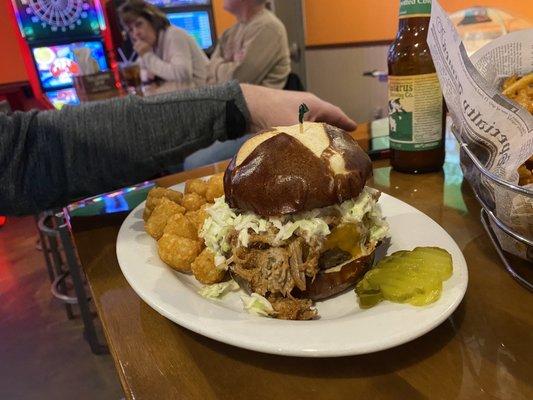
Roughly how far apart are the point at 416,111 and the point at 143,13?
9.82 ft

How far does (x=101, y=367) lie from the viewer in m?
1.76

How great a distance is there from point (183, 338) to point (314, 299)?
0.19m

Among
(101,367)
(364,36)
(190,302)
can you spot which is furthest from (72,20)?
(190,302)

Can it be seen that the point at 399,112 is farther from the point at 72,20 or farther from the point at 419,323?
the point at 72,20

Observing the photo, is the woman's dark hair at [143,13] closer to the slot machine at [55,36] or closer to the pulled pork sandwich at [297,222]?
the slot machine at [55,36]

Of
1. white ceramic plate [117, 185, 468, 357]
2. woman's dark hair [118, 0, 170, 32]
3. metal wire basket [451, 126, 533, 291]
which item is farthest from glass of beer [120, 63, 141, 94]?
metal wire basket [451, 126, 533, 291]

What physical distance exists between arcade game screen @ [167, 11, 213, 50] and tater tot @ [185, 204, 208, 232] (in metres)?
4.21

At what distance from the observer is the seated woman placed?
334 cm

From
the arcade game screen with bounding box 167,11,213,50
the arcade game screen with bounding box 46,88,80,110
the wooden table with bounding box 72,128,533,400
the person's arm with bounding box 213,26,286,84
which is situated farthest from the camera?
the arcade game screen with bounding box 167,11,213,50

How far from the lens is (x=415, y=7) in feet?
3.02

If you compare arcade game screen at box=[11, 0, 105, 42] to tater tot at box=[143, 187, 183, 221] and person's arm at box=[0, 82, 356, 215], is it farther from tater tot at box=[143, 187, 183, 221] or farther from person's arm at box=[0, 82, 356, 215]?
tater tot at box=[143, 187, 183, 221]

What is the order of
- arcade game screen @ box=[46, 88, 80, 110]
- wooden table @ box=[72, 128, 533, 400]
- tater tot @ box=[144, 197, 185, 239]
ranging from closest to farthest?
wooden table @ box=[72, 128, 533, 400], tater tot @ box=[144, 197, 185, 239], arcade game screen @ box=[46, 88, 80, 110]

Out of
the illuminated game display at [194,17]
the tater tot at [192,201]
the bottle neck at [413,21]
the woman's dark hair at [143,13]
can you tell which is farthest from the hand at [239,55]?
the tater tot at [192,201]

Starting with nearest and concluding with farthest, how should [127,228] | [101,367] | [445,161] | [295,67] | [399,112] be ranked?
1. [127,228]
2. [399,112]
3. [445,161]
4. [101,367]
5. [295,67]
